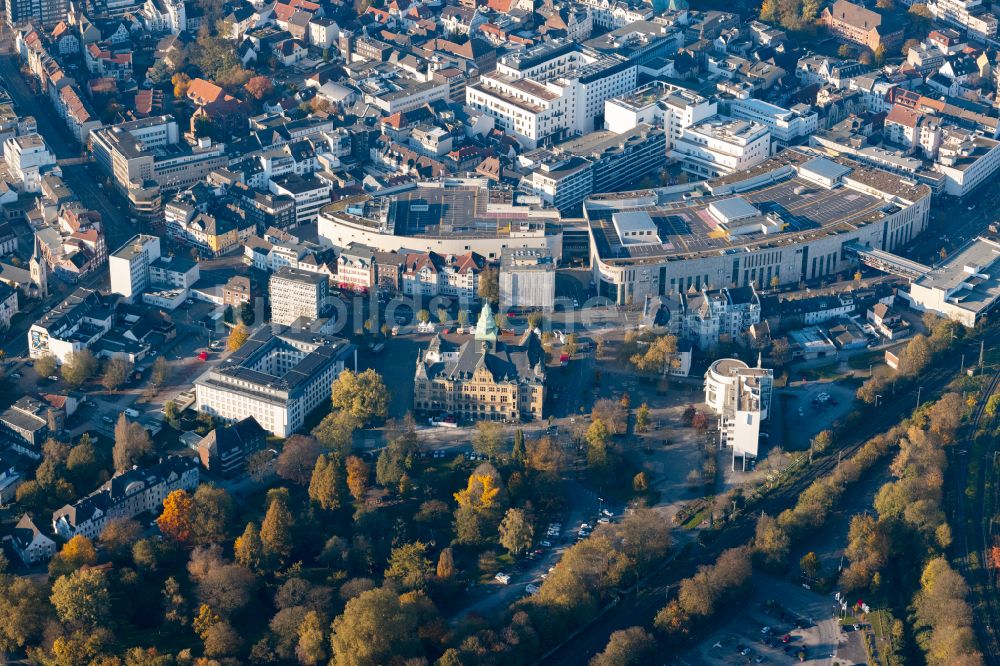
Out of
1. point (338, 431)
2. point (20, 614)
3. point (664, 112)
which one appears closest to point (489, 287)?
point (338, 431)

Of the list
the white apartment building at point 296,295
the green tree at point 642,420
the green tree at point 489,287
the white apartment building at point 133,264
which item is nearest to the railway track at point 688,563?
the green tree at point 642,420

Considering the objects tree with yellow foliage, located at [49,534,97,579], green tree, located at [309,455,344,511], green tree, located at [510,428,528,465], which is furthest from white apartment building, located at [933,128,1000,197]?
tree with yellow foliage, located at [49,534,97,579]

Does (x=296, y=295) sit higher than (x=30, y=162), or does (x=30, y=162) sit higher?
(x=30, y=162)

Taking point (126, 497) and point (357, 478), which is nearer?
point (126, 497)

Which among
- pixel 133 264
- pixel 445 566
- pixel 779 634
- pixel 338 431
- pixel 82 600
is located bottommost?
pixel 779 634

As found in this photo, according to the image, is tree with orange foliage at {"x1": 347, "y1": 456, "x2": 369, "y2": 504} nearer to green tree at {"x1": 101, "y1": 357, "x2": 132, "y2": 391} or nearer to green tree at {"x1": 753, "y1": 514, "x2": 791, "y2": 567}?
green tree at {"x1": 101, "y1": 357, "x2": 132, "y2": 391}

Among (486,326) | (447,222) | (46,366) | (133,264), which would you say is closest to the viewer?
(46,366)

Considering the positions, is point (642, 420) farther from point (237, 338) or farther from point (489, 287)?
point (237, 338)
